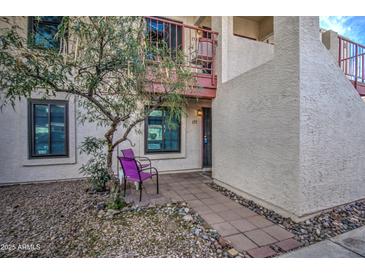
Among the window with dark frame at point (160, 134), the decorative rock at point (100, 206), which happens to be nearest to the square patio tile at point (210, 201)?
the decorative rock at point (100, 206)

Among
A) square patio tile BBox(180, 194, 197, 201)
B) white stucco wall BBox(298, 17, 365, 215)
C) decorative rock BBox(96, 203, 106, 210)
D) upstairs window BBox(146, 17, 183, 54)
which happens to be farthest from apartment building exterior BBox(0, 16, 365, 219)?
decorative rock BBox(96, 203, 106, 210)

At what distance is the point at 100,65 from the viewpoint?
2707 mm

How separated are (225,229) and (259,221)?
663 mm

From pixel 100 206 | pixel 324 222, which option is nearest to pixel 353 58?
pixel 324 222

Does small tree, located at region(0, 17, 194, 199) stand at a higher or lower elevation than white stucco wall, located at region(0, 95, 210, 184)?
higher

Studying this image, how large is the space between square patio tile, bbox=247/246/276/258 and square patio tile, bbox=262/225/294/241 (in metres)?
0.33

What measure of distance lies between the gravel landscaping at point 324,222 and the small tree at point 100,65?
8.13ft

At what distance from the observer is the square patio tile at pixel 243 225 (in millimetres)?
Result: 2732

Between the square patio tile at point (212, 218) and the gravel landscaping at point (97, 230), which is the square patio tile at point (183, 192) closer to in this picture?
the gravel landscaping at point (97, 230)

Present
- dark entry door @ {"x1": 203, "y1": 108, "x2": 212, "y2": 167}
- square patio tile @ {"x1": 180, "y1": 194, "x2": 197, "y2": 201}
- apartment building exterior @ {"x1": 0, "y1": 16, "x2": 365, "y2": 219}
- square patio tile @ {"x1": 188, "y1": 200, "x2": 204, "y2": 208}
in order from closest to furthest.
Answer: apartment building exterior @ {"x1": 0, "y1": 16, "x2": 365, "y2": 219} < square patio tile @ {"x1": 188, "y1": 200, "x2": 204, "y2": 208} < square patio tile @ {"x1": 180, "y1": 194, "x2": 197, "y2": 201} < dark entry door @ {"x1": 203, "y1": 108, "x2": 212, "y2": 167}

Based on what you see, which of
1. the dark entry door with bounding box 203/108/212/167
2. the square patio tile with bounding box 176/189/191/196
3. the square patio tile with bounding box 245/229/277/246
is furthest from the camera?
the dark entry door with bounding box 203/108/212/167

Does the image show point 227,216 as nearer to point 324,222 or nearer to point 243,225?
point 243,225

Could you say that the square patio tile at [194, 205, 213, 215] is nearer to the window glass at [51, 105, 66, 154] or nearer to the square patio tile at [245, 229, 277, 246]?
the square patio tile at [245, 229, 277, 246]

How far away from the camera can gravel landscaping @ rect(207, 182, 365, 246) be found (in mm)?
2555
